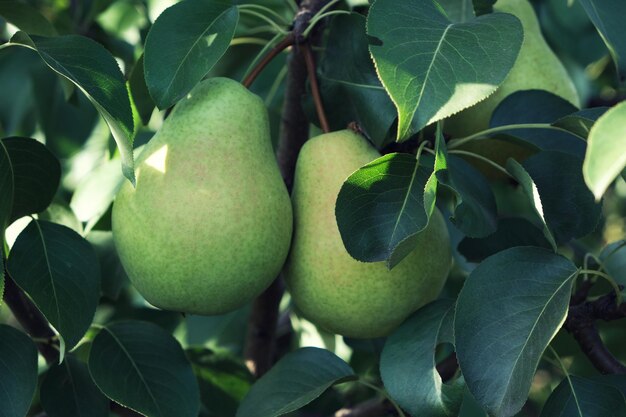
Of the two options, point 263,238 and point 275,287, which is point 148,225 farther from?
point 275,287

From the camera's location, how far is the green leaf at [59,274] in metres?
1.09

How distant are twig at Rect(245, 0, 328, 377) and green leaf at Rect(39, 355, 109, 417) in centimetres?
38

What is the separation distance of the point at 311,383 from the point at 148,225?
315mm

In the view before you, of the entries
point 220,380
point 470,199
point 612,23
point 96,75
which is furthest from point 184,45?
point 220,380

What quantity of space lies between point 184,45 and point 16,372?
0.45 metres

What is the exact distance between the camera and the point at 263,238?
110 cm

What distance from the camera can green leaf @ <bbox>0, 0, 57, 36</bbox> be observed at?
4.54 feet

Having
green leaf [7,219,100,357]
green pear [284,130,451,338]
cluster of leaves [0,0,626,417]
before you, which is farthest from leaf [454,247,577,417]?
green leaf [7,219,100,357]

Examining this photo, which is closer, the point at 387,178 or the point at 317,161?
the point at 387,178

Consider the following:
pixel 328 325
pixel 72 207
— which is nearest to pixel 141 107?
pixel 72 207

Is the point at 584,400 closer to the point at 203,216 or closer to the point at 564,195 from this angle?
the point at 564,195

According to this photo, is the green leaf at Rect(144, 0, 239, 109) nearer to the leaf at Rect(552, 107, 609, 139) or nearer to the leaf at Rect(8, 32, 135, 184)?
the leaf at Rect(8, 32, 135, 184)

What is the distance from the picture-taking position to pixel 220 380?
150 centimetres

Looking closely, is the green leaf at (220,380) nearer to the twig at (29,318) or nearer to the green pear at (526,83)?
the twig at (29,318)
